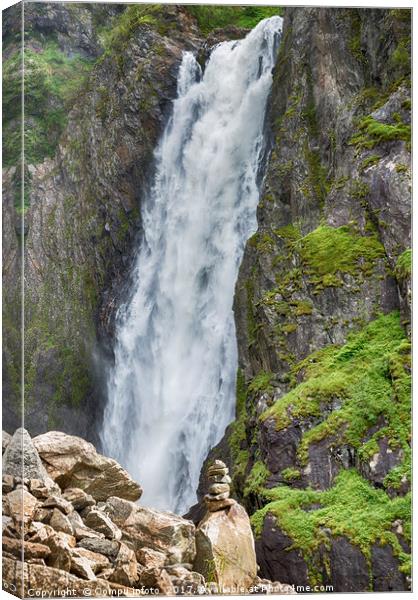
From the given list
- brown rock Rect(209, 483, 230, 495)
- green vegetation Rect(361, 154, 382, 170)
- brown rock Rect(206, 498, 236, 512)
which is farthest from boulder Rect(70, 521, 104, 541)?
green vegetation Rect(361, 154, 382, 170)

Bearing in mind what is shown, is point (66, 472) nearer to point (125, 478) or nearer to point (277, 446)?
point (125, 478)

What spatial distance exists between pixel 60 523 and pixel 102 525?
70 centimetres

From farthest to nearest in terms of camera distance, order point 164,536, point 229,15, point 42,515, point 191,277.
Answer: point 191,277 < point 229,15 < point 164,536 < point 42,515

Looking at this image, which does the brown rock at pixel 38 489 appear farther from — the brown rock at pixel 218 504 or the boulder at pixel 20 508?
the brown rock at pixel 218 504

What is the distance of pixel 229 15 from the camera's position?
16.4m

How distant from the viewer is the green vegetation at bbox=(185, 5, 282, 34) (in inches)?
564

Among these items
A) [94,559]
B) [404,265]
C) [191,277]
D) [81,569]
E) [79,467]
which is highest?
[191,277]

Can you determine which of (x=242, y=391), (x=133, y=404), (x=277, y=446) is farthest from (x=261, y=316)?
(x=133, y=404)

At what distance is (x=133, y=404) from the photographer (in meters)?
20.9

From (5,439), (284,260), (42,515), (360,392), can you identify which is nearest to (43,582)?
(42,515)

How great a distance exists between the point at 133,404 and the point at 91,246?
3.37 m

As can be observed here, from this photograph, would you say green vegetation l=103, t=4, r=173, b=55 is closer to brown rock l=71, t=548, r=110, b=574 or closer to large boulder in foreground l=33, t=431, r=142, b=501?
large boulder in foreground l=33, t=431, r=142, b=501

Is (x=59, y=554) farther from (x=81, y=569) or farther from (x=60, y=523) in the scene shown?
(x=60, y=523)

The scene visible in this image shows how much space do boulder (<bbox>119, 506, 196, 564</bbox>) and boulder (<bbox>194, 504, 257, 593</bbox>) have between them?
0.51ft
